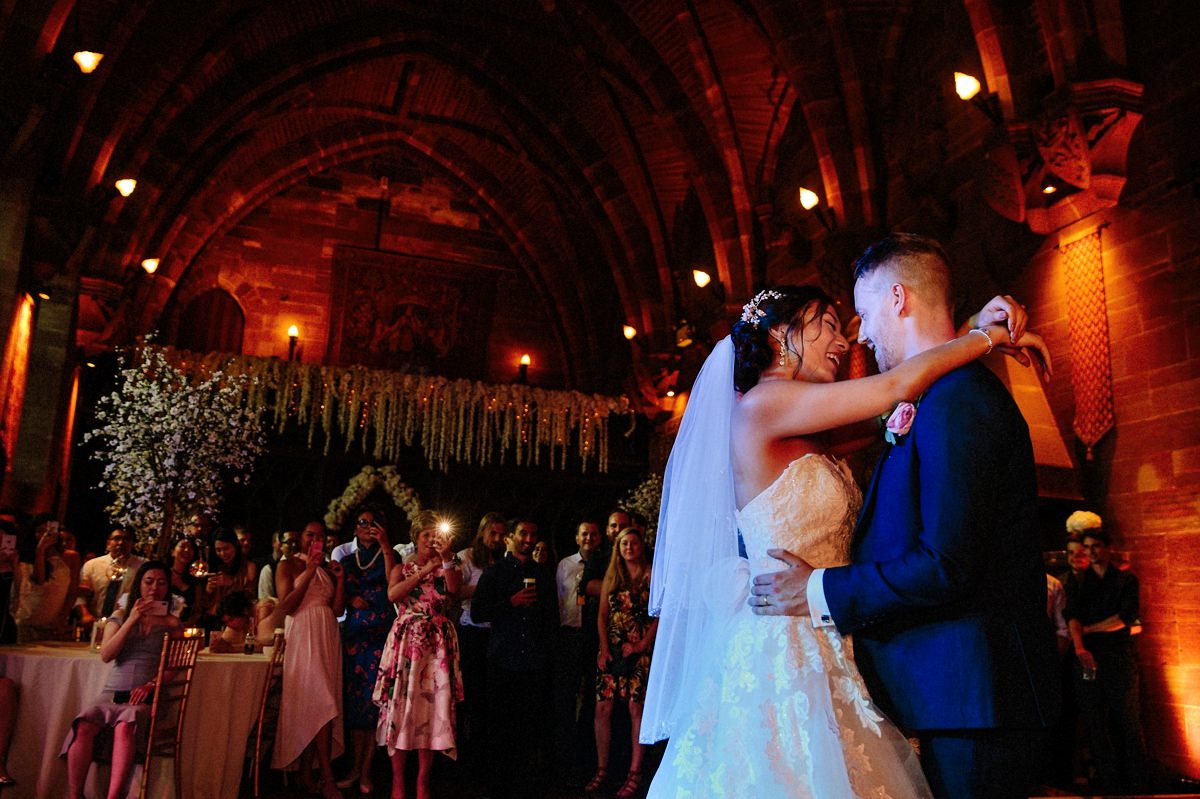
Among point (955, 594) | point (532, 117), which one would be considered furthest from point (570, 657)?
point (532, 117)

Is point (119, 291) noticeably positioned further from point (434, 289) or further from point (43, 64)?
point (434, 289)

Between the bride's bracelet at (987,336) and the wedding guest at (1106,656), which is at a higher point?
the bride's bracelet at (987,336)

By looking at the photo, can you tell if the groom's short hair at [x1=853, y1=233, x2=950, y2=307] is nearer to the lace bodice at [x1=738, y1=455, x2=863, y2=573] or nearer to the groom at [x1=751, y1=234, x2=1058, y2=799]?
the groom at [x1=751, y1=234, x2=1058, y2=799]

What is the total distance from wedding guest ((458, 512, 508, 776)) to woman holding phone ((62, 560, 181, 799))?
7.77ft

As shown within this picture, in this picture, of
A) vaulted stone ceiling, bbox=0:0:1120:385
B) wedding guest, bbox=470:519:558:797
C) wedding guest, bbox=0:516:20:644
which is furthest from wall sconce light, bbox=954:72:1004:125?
wedding guest, bbox=0:516:20:644

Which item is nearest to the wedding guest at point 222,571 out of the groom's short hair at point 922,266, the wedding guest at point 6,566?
the wedding guest at point 6,566

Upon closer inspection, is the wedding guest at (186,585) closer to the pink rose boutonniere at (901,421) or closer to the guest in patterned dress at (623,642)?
the guest in patterned dress at (623,642)

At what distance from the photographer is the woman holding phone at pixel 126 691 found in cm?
498

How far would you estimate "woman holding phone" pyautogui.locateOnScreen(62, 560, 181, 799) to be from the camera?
498 centimetres

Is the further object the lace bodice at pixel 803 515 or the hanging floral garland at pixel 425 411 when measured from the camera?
the hanging floral garland at pixel 425 411

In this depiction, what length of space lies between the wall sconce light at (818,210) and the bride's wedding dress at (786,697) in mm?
8133

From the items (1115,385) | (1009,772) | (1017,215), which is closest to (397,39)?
(1017,215)

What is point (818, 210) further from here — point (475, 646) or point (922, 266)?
point (922, 266)

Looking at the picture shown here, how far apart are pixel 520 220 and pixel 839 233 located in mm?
9221
